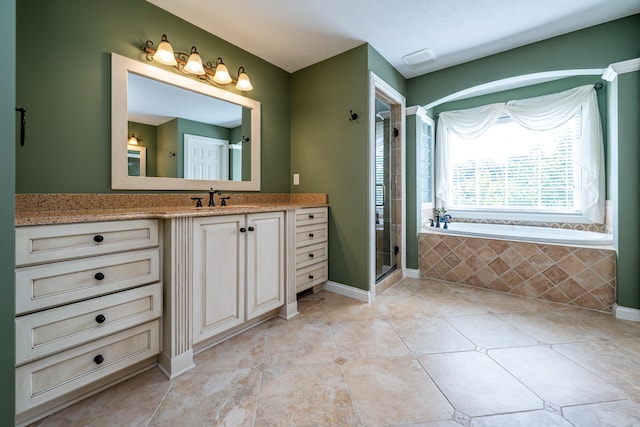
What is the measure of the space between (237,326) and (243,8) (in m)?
2.34

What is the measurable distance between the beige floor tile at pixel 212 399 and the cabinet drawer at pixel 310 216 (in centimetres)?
126

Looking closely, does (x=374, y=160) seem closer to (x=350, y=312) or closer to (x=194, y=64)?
(x=350, y=312)

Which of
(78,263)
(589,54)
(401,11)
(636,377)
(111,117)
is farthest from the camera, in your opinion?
(589,54)

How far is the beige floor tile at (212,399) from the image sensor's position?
3.74ft

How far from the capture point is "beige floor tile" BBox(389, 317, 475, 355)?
1.69m

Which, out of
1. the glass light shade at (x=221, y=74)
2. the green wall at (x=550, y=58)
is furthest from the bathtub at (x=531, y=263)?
the glass light shade at (x=221, y=74)

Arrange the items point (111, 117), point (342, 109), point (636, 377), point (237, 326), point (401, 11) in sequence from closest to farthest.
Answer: point (636, 377), point (111, 117), point (237, 326), point (401, 11), point (342, 109)

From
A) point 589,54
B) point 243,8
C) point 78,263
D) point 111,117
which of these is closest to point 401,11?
point 243,8

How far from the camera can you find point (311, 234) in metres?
2.54

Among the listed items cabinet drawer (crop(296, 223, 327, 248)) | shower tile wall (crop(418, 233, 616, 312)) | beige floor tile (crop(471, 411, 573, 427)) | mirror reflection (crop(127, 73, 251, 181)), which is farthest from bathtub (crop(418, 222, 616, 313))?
mirror reflection (crop(127, 73, 251, 181))

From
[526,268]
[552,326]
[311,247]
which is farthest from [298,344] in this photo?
[526,268]

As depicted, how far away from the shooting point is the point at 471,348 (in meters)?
1.68

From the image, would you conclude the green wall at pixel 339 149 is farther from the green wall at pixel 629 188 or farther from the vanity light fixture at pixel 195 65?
the green wall at pixel 629 188

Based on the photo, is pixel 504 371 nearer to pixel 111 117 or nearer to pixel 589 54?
pixel 589 54
